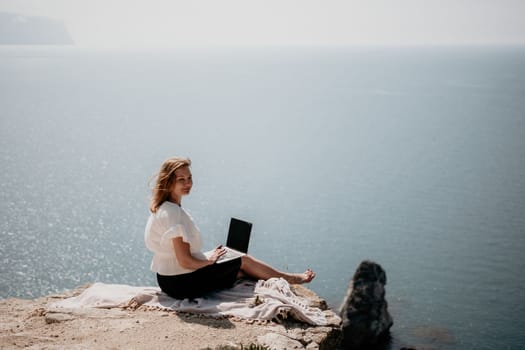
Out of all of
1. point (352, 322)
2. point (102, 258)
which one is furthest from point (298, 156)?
point (352, 322)

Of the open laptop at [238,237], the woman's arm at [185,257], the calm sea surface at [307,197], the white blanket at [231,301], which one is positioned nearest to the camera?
the woman's arm at [185,257]

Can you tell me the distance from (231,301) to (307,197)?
9116cm

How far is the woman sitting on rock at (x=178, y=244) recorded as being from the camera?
23.5ft

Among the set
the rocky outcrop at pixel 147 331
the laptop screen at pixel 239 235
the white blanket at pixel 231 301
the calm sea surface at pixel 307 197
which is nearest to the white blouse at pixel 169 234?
the white blanket at pixel 231 301

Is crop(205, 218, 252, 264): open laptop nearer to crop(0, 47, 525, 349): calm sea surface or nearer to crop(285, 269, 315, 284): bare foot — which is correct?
crop(285, 269, 315, 284): bare foot

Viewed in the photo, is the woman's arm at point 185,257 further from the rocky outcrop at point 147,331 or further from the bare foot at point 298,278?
the bare foot at point 298,278

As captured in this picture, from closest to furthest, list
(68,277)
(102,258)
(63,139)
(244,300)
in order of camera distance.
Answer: (244,300), (68,277), (102,258), (63,139)

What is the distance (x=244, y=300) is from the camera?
7543 mm

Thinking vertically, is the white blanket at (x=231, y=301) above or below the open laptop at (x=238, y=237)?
below

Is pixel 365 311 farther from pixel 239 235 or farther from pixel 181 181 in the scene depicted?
pixel 181 181

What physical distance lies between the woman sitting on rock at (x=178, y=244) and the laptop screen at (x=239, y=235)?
439mm

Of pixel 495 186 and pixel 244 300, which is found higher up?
pixel 495 186

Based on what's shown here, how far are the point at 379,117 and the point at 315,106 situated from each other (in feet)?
99.3

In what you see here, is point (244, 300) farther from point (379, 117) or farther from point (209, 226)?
point (379, 117)
